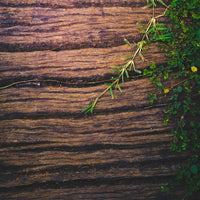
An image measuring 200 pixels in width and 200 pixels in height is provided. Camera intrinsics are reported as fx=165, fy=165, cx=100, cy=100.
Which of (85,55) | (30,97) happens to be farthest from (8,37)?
(85,55)

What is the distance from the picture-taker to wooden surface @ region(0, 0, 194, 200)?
180 centimetres

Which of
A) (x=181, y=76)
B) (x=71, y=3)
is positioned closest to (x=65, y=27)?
(x=71, y=3)

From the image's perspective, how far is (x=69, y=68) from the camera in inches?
73.1

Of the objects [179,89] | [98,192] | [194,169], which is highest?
[179,89]

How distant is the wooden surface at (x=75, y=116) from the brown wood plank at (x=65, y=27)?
0.4 inches

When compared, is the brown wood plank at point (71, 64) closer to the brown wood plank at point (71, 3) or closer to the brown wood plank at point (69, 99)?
the brown wood plank at point (69, 99)

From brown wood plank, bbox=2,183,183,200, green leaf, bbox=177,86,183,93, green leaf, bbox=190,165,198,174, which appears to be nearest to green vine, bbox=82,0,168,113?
green leaf, bbox=177,86,183,93

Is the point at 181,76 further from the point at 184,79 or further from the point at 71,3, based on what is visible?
the point at 71,3

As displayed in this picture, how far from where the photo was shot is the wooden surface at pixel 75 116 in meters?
1.80

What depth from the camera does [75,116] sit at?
1.83 m

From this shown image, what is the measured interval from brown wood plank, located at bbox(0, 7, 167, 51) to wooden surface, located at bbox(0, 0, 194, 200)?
0.01 m

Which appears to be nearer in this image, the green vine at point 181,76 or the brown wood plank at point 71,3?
the green vine at point 181,76

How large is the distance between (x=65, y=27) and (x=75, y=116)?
1.02 metres

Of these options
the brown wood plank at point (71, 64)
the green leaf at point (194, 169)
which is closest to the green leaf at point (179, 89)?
the brown wood plank at point (71, 64)
